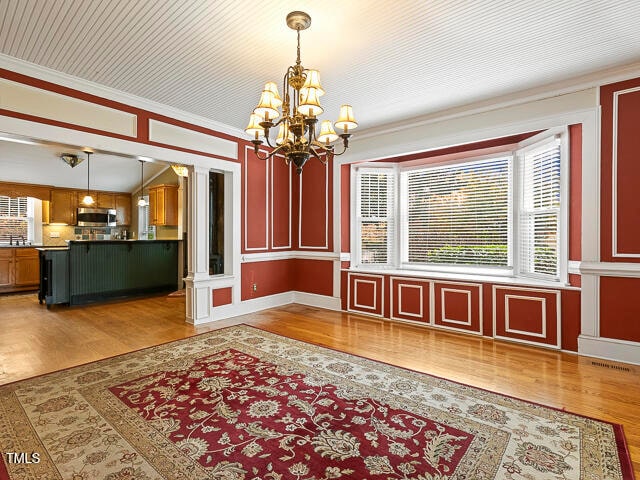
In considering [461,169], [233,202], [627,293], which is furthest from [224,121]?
[627,293]

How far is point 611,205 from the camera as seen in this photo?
3.30 meters

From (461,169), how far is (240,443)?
456 centimetres

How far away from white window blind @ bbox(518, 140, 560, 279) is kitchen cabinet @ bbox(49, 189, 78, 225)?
10466mm

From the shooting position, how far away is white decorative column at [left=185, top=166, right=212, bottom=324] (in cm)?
467

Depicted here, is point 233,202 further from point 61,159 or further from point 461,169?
point 61,159

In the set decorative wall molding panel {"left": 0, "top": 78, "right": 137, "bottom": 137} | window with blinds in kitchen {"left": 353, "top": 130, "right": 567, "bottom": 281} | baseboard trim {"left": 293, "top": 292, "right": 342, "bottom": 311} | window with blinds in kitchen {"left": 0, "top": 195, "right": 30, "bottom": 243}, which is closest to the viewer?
decorative wall molding panel {"left": 0, "top": 78, "right": 137, "bottom": 137}

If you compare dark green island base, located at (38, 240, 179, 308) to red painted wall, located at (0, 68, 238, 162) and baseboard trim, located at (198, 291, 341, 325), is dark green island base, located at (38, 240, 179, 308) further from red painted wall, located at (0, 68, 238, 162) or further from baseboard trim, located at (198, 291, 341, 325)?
red painted wall, located at (0, 68, 238, 162)

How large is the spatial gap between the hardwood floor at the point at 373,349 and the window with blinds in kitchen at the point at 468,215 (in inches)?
44.0

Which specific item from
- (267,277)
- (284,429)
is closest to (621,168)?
(284,429)

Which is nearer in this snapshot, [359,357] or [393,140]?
[359,357]

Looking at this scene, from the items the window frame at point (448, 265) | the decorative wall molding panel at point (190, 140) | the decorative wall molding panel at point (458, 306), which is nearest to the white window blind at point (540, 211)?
the window frame at point (448, 265)

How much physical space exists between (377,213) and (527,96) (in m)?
2.57

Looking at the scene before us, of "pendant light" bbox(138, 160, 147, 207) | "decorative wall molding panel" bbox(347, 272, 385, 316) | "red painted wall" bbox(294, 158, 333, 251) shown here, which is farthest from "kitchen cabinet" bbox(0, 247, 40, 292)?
"decorative wall molding panel" bbox(347, 272, 385, 316)

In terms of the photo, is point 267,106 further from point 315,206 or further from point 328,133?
point 315,206
